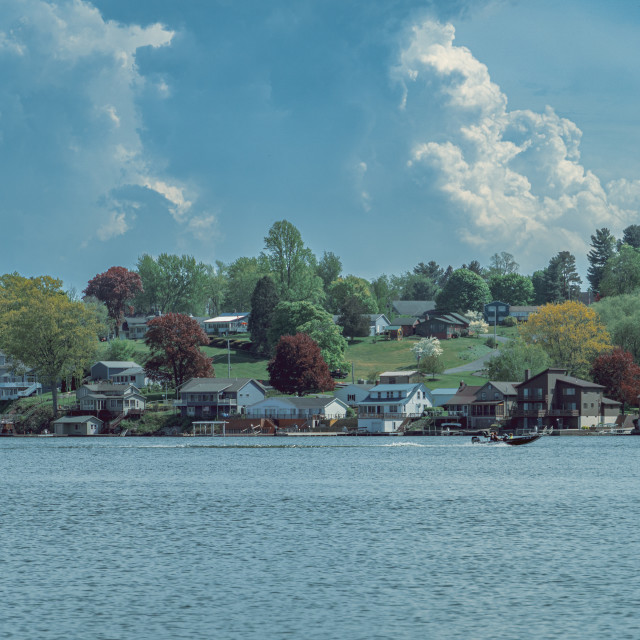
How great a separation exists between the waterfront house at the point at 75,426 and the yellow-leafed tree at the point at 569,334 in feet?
237

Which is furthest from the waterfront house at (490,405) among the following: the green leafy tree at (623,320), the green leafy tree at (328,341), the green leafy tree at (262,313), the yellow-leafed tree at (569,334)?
the green leafy tree at (262,313)

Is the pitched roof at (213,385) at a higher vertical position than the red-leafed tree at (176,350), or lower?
lower

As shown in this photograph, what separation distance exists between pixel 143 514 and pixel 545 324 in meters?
118

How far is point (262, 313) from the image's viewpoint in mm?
194000

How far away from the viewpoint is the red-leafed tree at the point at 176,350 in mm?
162375

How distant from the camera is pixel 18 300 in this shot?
168000 millimetres

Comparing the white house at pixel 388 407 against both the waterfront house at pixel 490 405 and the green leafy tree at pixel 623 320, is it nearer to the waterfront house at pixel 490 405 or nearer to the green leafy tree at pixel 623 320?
the waterfront house at pixel 490 405

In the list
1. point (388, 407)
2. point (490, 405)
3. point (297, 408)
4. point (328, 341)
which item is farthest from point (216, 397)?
point (490, 405)

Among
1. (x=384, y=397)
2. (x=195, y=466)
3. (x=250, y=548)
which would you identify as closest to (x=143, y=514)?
(x=250, y=548)

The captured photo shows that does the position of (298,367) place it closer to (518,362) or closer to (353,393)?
(353,393)

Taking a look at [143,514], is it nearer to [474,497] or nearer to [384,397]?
[474,497]

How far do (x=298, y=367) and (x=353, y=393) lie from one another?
987 cm

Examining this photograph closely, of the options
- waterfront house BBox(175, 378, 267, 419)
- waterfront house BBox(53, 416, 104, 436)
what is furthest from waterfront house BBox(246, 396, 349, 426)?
waterfront house BBox(53, 416, 104, 436)

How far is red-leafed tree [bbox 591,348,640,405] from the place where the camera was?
149 meters
